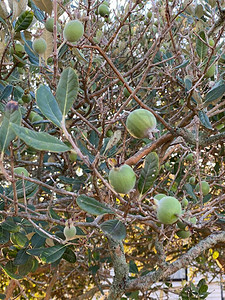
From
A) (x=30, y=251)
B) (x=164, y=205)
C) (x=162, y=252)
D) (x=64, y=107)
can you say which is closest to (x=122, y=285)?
(x=162, y=252)

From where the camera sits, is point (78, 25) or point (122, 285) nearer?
point (78, 25)

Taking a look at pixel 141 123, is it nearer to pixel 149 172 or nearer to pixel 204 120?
pixel 149 172

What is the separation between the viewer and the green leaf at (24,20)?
1.55m

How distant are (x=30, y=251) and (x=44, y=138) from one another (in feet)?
2.45

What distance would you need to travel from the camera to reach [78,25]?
1.30 meters

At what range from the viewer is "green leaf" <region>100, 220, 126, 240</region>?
3.42ft

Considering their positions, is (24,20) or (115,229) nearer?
(115,229)

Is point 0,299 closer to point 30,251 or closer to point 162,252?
point 30,251

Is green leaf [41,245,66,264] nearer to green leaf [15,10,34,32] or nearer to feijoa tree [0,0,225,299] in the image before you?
feijoa tree [0,0,225,299]

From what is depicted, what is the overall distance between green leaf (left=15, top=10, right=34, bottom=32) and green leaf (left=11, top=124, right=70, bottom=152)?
881mm

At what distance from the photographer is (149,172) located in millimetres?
1088

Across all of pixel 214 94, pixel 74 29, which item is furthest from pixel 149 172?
pixel 74 29

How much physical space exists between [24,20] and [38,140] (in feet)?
3.02

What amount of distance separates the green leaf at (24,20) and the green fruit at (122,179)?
3.17 feet
